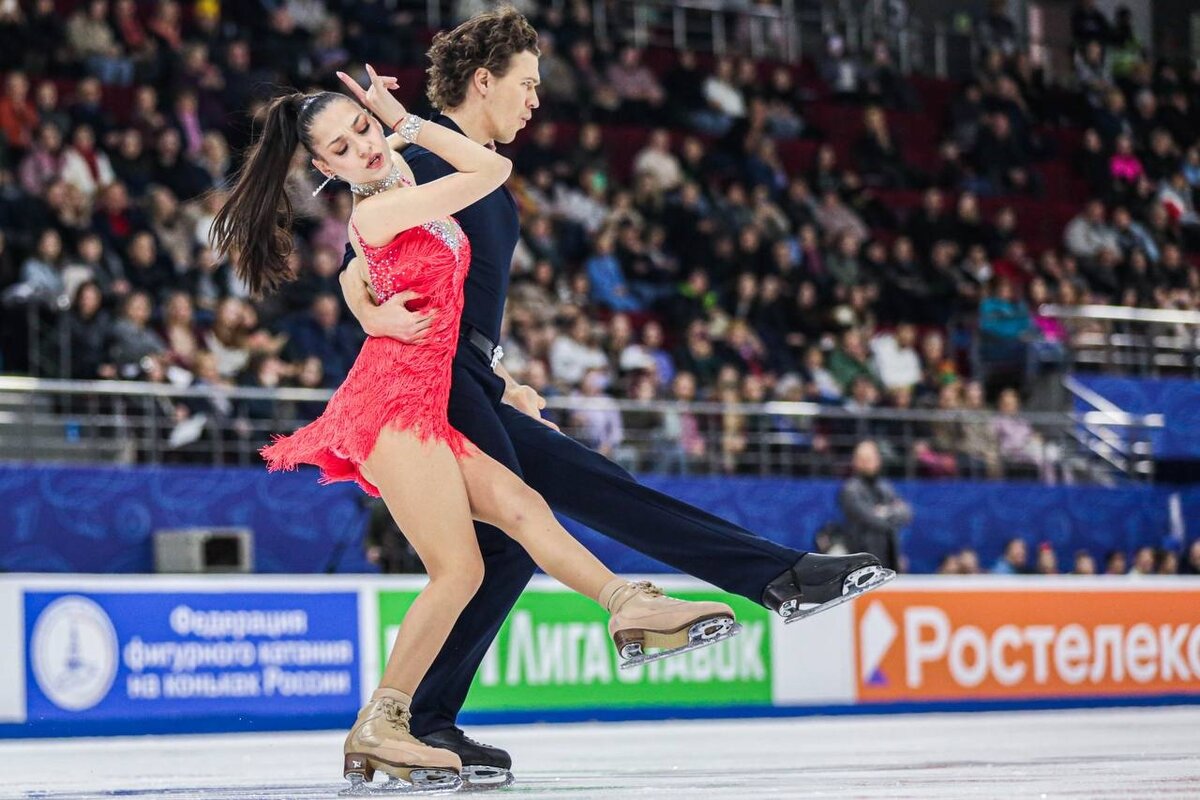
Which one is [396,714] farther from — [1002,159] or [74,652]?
[1002,159]

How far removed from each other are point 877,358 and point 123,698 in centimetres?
768

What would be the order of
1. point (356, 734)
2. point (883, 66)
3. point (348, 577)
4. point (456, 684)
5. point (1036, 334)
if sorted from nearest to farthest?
point (356, 734) < point (456, 684) < point (348, 577) < point (1036, 334) < point (883, 66)

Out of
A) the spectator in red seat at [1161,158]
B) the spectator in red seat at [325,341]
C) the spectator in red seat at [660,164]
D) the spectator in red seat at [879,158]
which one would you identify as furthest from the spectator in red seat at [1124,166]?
the spectator in red seat at [325,341]

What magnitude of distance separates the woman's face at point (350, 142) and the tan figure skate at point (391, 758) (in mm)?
1168

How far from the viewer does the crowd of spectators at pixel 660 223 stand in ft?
37.2

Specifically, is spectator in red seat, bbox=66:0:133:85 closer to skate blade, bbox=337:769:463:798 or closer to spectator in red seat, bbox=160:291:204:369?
spectator in red seat, bbox=160:291:204:369

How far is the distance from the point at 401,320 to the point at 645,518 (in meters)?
0.71

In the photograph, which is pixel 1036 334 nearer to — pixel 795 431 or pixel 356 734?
pixel 795 431

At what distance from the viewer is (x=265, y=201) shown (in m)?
4.21

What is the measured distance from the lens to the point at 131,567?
10.5 m

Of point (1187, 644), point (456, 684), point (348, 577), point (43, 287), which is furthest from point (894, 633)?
point (456, 684)

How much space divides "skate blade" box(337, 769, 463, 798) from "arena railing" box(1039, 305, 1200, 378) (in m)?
12.0

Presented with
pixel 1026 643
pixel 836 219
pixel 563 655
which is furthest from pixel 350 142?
pixel 836 219

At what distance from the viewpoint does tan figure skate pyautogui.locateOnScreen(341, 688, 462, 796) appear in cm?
391
